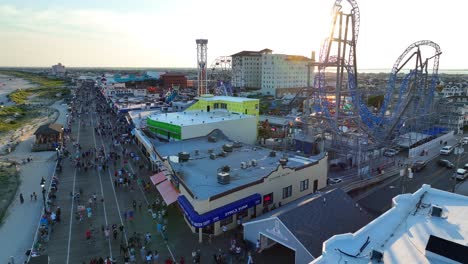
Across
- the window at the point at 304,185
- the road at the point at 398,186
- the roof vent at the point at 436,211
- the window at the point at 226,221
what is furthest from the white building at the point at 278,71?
the roof vent at the point at 436,211

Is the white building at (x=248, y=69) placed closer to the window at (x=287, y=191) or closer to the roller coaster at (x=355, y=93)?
the roller coaster at (x=355, y=93)

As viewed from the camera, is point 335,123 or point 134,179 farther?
point 335,123

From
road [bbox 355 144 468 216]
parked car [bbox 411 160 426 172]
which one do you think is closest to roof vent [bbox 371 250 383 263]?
road [bbox 355 144 468 216]

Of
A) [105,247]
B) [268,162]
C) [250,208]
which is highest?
[268,162]

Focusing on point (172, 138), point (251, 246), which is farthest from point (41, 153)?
point (251, 246)

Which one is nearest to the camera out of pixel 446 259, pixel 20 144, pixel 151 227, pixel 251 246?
pixel 446 259

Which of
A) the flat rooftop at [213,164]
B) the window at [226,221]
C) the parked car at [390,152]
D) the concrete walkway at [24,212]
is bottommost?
the concrete walkway at [24,212]

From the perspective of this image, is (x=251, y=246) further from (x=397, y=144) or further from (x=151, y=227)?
(x=397, y=144)
